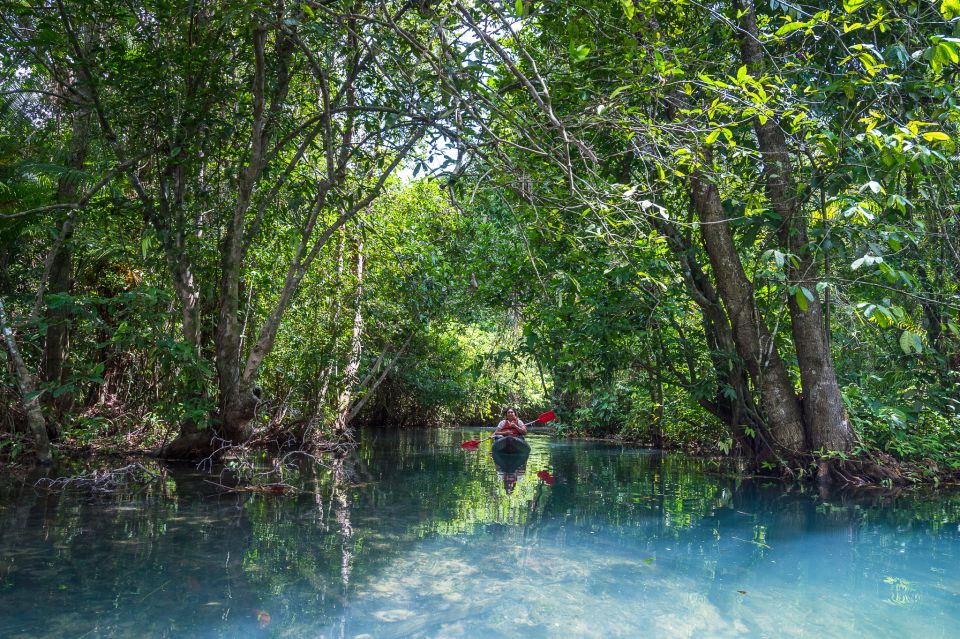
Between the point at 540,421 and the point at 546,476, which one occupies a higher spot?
the point at 540,421

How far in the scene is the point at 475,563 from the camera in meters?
4.38

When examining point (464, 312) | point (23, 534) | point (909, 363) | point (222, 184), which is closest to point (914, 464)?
point (909, 363)

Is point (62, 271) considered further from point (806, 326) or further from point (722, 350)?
point (806, 326)

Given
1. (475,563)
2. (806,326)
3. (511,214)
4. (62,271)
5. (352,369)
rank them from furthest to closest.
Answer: (352,369) → (62,271) → (806,326) → (511,214) → (475,563)

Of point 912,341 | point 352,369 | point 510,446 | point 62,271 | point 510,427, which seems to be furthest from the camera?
point 510,427

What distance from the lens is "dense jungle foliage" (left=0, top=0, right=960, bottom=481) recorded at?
6.04 metres

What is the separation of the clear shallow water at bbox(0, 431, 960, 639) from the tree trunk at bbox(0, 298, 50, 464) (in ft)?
3.72

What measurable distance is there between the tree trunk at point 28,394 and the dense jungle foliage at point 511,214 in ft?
0.13

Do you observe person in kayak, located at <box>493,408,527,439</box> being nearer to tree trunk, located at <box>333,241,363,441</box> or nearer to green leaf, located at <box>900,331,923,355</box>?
tree trunk, located at <box>333,241,363,441</box>

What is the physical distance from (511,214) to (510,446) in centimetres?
537

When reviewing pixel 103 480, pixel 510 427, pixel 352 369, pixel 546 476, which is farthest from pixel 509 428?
pixel 103 480

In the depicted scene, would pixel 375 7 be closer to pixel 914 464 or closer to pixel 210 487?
pixel 210 487

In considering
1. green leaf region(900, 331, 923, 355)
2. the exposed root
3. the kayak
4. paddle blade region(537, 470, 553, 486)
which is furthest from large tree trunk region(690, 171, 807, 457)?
the exposed root

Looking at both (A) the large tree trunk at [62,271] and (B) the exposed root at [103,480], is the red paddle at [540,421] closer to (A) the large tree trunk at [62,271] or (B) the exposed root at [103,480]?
(B) the exposed root at [103,480]
